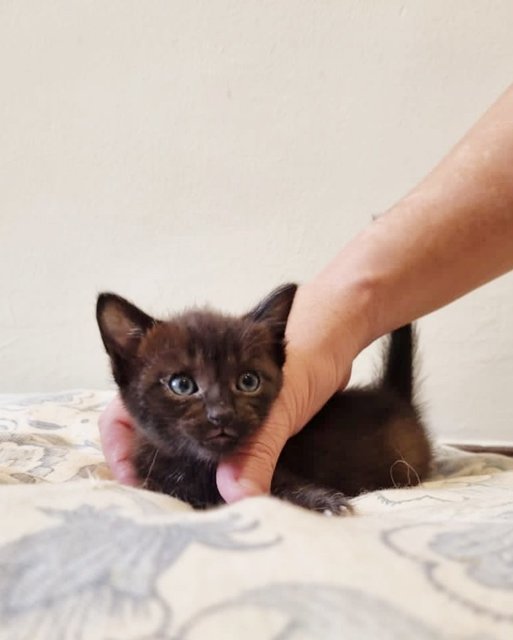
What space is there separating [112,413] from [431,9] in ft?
3.59

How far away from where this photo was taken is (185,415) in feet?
2.47

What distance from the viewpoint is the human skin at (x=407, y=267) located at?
925 millimetres

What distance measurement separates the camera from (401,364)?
1188 mm

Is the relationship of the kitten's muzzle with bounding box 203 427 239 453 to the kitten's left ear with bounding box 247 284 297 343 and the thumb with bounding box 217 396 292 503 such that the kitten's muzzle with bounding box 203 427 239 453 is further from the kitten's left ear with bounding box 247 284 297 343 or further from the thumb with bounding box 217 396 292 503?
the kitten's left ear with bounding box 247 284 297 343

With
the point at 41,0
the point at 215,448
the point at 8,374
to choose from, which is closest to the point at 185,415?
the point at 215,448

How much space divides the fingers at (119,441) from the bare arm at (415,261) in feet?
0.73

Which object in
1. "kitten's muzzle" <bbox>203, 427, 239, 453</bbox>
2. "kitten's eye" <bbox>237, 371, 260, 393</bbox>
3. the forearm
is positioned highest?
the forearm

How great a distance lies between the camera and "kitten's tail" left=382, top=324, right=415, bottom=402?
3.84 feet

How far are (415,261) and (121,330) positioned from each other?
44 centimetres

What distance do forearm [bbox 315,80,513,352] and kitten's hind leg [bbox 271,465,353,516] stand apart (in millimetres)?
256

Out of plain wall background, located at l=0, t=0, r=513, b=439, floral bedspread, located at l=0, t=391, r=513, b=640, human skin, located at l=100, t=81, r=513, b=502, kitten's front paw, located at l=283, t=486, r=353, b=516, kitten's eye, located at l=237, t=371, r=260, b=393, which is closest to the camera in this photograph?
floral bedspread, located at l=0, t=391, r=513, b=640

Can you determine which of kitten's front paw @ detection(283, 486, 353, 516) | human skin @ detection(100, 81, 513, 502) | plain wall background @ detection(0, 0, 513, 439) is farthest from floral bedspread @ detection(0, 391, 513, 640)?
plain wall background @ detection(0, 0, 513, 439)

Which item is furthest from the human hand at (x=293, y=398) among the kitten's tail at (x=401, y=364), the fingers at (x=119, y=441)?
the kitten's tail at (x=401, y=364)

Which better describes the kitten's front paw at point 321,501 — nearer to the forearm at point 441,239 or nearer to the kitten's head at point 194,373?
the kitten's head at point 194,373
